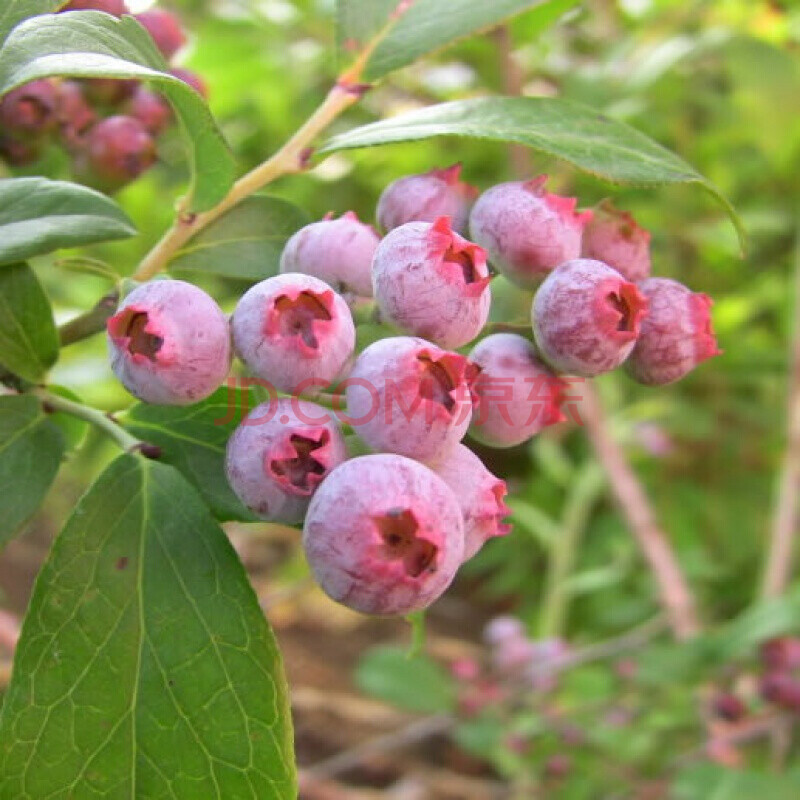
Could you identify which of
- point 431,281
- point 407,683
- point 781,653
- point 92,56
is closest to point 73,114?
point 92,56

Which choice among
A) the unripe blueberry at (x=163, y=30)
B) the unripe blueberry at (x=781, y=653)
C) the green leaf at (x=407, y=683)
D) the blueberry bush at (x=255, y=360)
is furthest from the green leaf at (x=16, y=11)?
the green leaf at (x=407, y=683)

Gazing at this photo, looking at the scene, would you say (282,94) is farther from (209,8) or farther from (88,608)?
(88,608)

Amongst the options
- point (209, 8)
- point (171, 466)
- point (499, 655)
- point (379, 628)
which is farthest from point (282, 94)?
point (379, 628)

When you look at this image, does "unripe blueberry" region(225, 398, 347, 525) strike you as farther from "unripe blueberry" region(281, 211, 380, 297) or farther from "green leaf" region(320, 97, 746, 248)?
"green leaf" region(320, 97, 746, 248)

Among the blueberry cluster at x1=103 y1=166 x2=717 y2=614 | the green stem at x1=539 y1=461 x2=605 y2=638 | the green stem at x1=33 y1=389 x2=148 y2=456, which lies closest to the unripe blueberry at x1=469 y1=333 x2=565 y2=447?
the blueberry cluster at x1=103 y1=166 x2=717 y2=614

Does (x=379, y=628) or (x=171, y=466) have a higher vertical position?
(x=171, y=466)

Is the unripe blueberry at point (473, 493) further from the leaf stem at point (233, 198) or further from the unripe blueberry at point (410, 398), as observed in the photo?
the leaf stem at point (233, 198)
